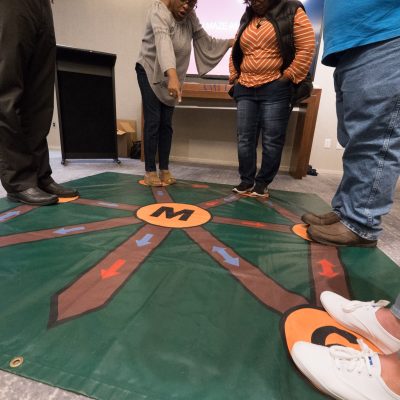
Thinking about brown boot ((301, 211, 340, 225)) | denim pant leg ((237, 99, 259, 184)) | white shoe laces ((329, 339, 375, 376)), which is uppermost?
denim pant leg ((237, 99, 259, 184))

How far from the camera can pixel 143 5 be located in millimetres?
2820

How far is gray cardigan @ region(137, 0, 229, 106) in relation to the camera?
1406mm

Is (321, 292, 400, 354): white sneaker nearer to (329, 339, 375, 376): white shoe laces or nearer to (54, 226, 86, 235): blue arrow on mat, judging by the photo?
(329, 339, 375, 376): white shoe laces

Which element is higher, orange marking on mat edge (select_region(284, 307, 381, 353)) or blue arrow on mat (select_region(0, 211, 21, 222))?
orange marking on mat edge (select_region(284, 307, 381, 353))

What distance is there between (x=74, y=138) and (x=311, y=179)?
2.05 metres

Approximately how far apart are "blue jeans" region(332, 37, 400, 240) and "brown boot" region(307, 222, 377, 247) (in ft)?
0.07

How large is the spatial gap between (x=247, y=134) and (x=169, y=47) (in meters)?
0.60

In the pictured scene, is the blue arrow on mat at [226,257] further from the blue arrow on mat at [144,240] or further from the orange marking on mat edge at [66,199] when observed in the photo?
the orange marking on mat edge at [66,199]

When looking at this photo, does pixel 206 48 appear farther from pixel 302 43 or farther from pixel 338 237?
pixel 338 237

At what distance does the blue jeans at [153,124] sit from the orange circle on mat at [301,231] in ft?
3.09

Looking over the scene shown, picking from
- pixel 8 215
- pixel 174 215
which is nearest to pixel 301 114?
pixel 174 215

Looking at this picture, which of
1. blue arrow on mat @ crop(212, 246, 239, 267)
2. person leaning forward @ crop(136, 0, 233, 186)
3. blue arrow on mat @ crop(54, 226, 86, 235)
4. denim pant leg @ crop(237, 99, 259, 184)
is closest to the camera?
blue arrow on mat @ crop(212, 246, 239, 267)

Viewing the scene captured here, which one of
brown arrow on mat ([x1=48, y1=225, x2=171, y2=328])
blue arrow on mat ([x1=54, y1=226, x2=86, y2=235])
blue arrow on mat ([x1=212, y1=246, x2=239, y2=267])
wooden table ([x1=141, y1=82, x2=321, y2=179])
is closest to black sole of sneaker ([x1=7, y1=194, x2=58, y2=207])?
blue arrow on mat ([x1=54, y1=226, x2=86, y2=235])

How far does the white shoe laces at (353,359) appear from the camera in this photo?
1.43ft
